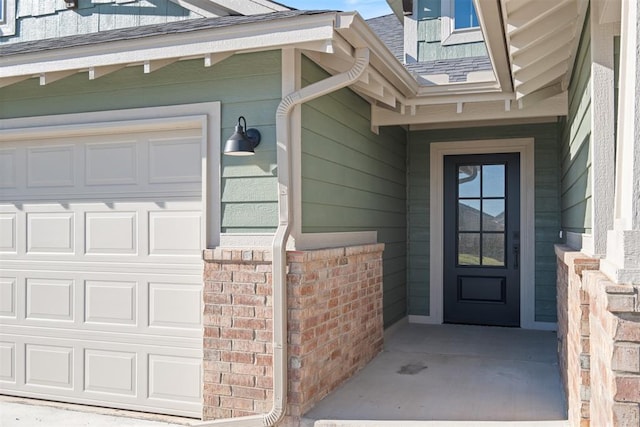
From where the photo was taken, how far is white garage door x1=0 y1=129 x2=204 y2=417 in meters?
4.05

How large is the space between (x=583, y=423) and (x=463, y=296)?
3.95 m

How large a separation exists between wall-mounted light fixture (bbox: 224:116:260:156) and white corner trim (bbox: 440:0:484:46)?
12.3ft

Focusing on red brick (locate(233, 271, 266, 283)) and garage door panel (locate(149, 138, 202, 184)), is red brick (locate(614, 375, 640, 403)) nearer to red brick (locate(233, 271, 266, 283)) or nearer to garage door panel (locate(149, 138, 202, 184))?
red brick (locate(233, 271, 266, 283))

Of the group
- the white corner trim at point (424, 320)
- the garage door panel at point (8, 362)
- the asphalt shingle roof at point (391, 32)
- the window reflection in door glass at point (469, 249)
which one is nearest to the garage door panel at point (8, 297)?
the garage door panel at point (8, 362)

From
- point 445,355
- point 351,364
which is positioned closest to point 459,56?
point 445,355

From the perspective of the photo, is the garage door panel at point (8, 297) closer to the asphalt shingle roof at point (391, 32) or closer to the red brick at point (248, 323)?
the red brick at point (248, 323)

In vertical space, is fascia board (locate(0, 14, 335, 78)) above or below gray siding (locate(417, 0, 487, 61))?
below

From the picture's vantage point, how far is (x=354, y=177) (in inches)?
193

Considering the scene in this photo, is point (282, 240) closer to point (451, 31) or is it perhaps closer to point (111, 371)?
point (111, 371)

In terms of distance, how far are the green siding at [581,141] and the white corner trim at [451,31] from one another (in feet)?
7.44

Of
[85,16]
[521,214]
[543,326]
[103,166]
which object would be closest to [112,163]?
[103,166]

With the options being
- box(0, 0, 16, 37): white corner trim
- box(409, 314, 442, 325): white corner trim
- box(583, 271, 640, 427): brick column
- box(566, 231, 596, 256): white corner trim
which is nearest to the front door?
box(409, 314, 442, 325): white corner trim

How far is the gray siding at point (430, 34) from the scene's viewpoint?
22.0ft

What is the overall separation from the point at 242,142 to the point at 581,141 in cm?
212
